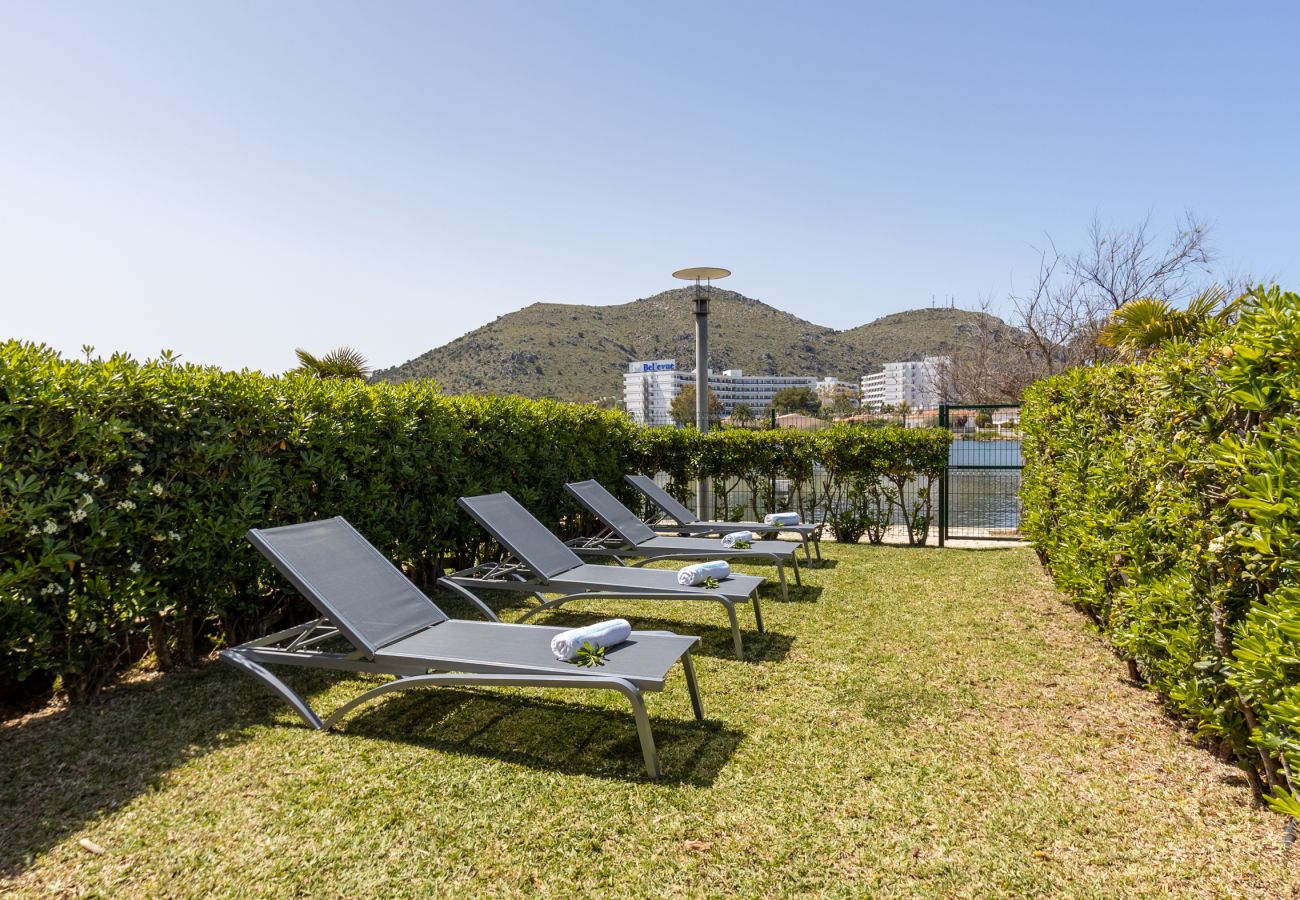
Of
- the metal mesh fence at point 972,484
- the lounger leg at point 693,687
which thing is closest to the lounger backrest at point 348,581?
the lounger leg at point 693,687

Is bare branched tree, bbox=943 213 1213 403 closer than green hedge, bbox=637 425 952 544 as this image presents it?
No

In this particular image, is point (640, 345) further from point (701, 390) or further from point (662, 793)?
point (662, 793)

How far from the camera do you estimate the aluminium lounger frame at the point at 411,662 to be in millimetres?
3180

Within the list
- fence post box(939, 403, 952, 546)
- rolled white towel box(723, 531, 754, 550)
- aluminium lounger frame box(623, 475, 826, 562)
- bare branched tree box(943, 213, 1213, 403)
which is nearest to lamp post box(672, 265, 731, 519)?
aluminium lounger frame box(623, 475, 826, 562)

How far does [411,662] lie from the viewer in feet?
11.7

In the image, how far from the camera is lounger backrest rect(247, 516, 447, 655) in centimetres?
390

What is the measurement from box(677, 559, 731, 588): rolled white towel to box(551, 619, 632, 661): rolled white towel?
1.60 meters

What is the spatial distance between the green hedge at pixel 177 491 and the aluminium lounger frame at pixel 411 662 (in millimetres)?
600

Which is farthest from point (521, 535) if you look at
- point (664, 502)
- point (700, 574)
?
point (664, 502)

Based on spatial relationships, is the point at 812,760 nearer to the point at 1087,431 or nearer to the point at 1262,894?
the point at 1262,894

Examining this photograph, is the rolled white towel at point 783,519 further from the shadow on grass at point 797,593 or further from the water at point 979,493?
the water at point 979,493

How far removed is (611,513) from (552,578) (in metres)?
2.38

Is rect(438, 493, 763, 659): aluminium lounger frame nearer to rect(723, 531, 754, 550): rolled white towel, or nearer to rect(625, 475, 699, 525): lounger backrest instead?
rect(723, 531, 754, 550): rolled white towel

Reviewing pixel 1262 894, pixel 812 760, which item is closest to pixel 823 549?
pixel 812 760
